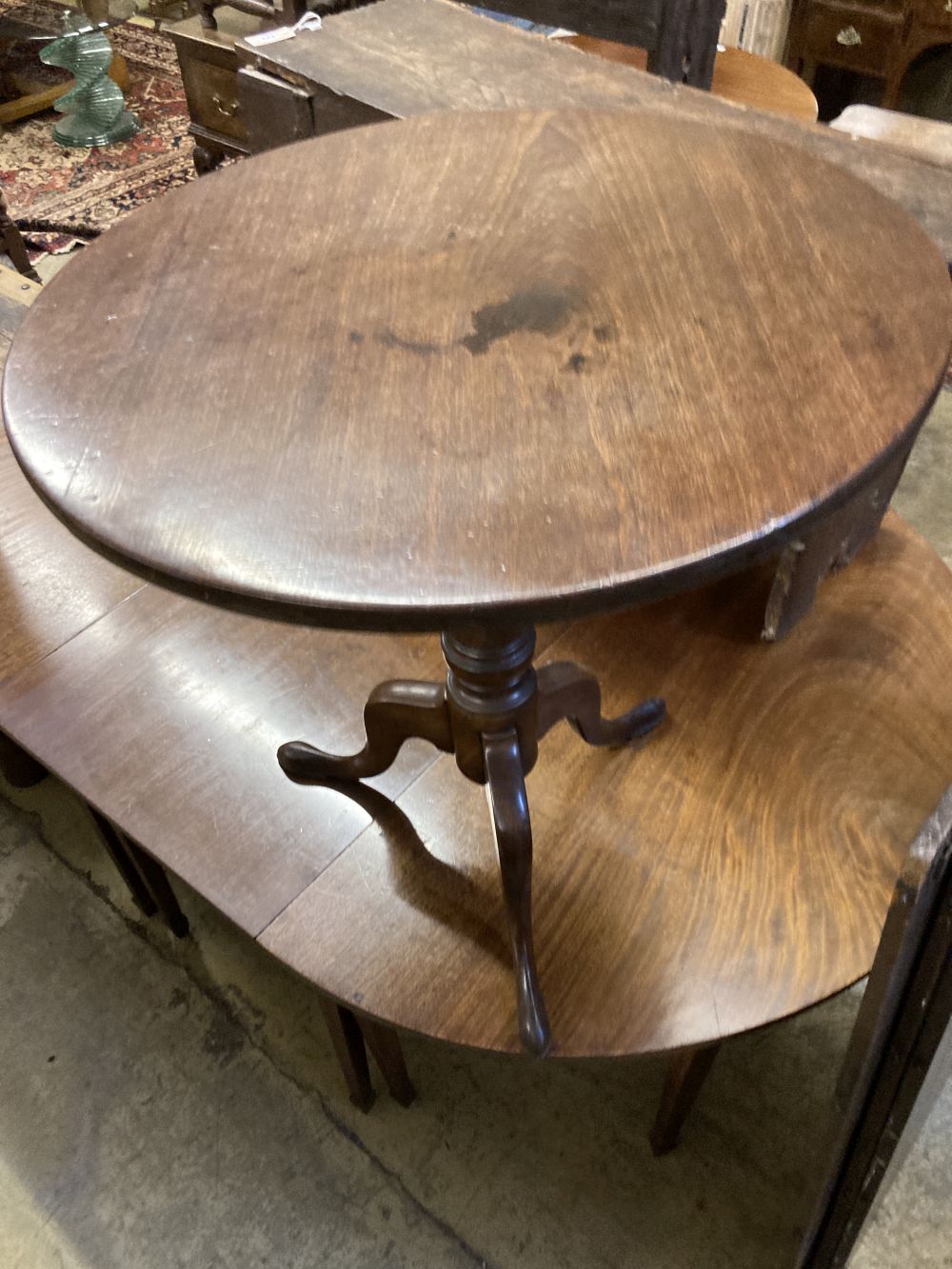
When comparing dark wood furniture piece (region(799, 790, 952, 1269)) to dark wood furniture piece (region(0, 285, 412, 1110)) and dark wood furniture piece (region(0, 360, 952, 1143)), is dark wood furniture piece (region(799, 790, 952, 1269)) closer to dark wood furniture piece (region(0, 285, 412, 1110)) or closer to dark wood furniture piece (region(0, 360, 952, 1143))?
dark wood furniture piece (region(0, 360, 952, 1143))

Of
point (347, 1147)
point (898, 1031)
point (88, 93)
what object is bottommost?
point (347, 1147)

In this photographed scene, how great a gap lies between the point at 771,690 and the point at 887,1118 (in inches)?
22.1

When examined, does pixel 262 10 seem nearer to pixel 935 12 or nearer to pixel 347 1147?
pixel 935 12

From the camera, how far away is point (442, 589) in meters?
0.55

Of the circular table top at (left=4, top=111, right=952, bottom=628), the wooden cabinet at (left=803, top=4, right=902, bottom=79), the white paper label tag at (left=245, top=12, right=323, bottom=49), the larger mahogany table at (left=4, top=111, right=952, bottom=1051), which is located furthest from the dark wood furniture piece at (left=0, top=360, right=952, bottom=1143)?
the wooden cabinet at (left=803, top=4, right=902, bottom=79)

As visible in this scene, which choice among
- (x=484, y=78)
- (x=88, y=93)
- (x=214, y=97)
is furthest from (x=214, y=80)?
(x=484, y=78)

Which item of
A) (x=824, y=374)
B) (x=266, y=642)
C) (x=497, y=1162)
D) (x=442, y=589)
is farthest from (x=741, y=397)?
(x=497, y=1162)

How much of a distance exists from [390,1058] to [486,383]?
80cm

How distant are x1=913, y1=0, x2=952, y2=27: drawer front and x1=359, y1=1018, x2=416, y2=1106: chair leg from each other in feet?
9.69

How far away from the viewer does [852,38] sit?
109 inches

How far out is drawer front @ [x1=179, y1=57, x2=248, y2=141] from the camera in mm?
2691

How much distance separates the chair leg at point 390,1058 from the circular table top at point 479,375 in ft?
2.04

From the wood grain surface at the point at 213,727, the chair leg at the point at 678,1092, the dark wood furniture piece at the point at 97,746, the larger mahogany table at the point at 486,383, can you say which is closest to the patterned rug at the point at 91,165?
the dark wood furniture piece at the point at 97,746

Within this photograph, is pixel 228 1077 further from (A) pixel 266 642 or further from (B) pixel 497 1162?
(A) pixel 266 642
